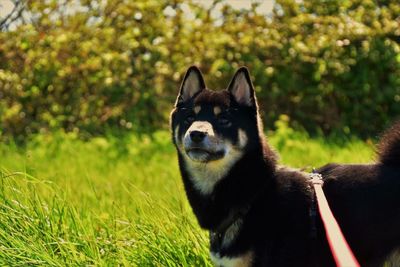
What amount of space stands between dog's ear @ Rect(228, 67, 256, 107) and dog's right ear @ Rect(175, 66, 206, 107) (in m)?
0.25

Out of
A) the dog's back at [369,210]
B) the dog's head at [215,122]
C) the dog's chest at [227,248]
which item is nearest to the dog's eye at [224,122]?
the dog's head at [215,122]

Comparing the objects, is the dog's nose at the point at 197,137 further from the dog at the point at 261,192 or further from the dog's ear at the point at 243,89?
the dog's ear at the point at 243,89

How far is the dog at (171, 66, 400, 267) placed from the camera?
3672 millimetres

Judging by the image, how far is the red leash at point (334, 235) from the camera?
248cm

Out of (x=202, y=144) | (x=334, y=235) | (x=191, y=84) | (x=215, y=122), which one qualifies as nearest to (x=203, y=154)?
(x=202, y=144)

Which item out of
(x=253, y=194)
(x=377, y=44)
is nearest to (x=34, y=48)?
(x=377, y=44)

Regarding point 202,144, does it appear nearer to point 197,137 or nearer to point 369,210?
point 197,137

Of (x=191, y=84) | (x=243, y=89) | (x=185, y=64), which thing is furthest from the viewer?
(x=185, y=64)

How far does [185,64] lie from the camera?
10453 millimetres

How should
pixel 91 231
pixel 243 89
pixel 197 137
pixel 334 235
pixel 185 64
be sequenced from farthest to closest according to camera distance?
pixel 185 64, pixel 91 231, pixel 243 89, pixel 197 137, pixel 334 235

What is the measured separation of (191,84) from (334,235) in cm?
173

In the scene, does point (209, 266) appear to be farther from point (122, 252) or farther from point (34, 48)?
point (34, 48)

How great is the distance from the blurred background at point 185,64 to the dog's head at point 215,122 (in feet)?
19.7

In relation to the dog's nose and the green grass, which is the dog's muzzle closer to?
the dog's nose
